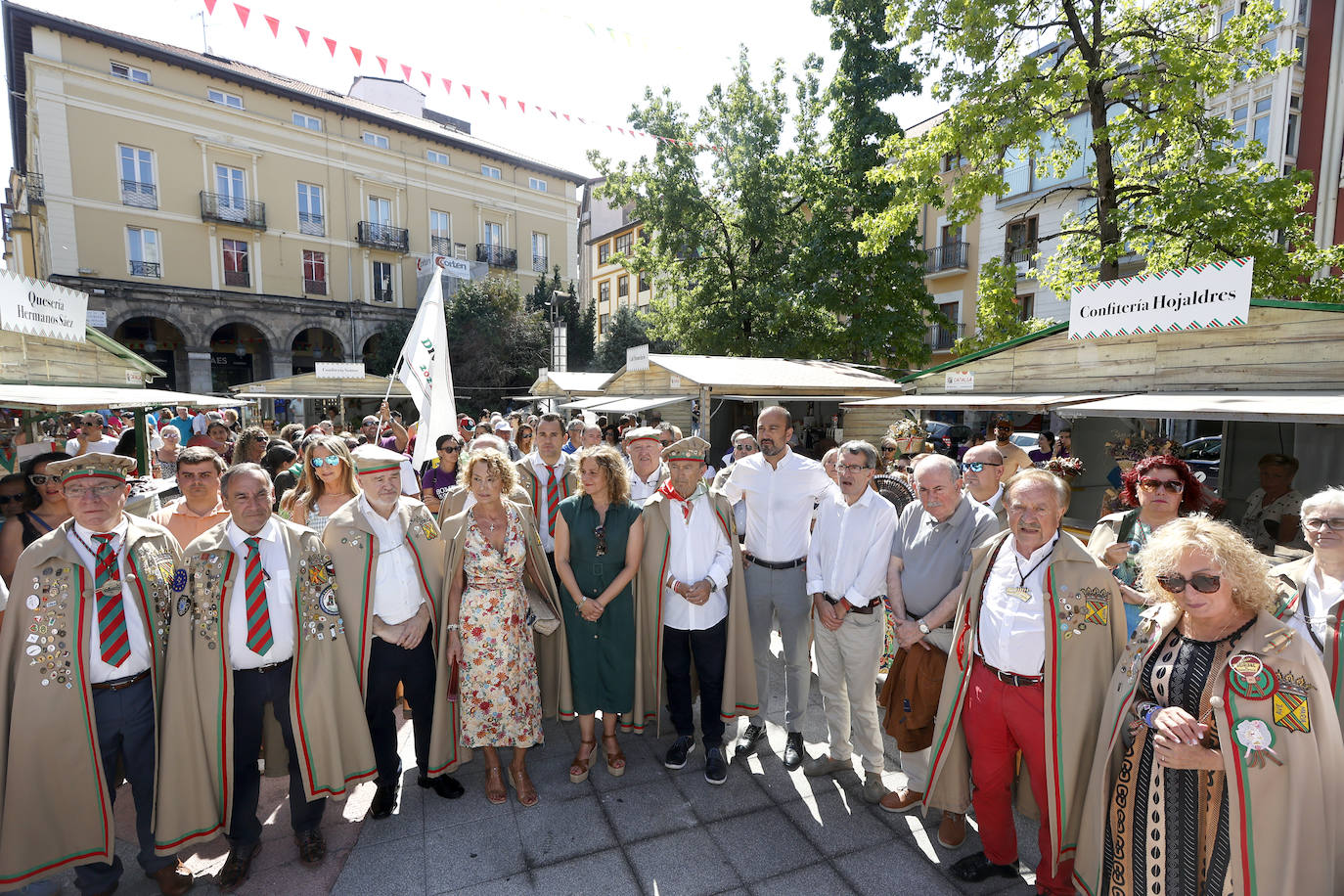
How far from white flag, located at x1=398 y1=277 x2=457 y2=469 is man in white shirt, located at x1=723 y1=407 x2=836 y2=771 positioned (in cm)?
257

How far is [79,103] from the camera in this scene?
24.0m

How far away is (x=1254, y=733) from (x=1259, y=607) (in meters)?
0.39

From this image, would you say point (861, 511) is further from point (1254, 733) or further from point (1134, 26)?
point (1134, 26)

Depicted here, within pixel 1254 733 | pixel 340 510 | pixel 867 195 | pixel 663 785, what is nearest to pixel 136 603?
pixel 340 510

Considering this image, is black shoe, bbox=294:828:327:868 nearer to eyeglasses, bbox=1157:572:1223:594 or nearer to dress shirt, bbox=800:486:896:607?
dress shirt, bbox=800:486:896:607

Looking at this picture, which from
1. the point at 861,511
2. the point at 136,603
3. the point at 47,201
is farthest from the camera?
the point at 47,201

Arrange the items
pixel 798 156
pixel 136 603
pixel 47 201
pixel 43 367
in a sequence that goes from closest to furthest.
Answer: pixel 136 603, pixel 43 367, pixel 798 156, pixel 47 201

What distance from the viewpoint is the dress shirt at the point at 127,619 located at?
275cm

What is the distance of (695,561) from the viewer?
3879 millimetres

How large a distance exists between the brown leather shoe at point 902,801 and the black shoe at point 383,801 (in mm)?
2594

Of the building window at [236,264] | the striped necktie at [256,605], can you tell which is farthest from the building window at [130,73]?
the striped necktie at [256,605]

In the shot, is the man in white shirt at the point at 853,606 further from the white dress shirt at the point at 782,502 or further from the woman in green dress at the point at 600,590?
the woman in green dress at the point at 600,590

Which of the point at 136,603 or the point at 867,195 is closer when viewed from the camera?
the point at 136,603

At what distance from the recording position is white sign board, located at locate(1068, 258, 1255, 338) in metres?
6.49
